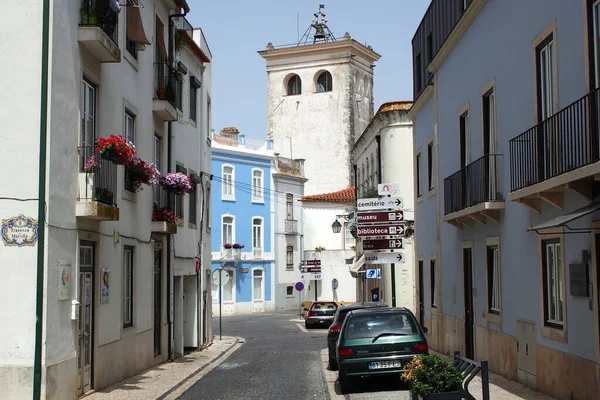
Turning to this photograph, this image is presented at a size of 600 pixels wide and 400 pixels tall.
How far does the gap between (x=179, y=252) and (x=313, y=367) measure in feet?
16.7

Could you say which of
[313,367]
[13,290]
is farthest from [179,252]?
[13,290]

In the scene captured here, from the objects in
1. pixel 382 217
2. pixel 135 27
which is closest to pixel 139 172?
pixel 135 27

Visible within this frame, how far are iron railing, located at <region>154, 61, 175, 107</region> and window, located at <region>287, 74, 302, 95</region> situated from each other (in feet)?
157

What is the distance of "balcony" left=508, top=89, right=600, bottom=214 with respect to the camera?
10.0 m

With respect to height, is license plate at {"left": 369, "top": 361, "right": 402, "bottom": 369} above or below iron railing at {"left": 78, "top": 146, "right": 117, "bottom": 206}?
below

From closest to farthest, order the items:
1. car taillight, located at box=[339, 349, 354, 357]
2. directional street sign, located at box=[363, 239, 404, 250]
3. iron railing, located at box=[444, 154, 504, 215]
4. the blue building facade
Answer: car taillight, located at box=[339, 349, 354, 357]
iron railing, located at box=[444, 154, 504, 215]
directional street sign, located at box=[363, 239, 404, 250]
the blue building facade

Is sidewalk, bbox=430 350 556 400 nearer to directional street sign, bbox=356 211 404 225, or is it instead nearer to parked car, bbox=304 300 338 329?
directional street sign, bbox=356 211 404 225

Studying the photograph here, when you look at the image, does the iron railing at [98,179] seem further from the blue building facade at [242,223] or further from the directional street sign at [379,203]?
the blue building facade at [242,223]

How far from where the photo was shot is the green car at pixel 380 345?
557 inches

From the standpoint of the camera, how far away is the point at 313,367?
19.7 meters

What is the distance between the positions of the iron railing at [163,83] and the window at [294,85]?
4774 cm

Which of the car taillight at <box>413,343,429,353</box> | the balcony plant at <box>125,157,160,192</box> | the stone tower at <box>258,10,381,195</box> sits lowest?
the car taillight at <box>413,343,429,353</box>

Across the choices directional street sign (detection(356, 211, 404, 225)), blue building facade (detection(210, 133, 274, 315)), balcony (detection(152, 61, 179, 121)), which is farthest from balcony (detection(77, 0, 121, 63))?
blue building facade (detection(210, 133, 274, 315))

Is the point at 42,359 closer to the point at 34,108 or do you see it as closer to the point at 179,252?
the point at 34,108
